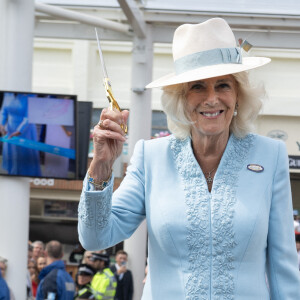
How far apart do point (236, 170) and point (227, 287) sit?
1.48ft

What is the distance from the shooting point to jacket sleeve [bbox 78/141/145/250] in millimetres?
2643

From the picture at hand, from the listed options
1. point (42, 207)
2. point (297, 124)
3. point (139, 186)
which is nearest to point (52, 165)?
point (139, 186)

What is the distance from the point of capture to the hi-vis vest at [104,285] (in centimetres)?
997

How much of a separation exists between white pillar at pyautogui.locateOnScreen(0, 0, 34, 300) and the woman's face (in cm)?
460

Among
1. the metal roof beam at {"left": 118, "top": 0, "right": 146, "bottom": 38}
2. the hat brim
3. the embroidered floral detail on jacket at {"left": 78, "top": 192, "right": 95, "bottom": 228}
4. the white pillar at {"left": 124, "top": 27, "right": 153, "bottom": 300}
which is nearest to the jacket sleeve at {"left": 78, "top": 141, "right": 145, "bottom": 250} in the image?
the embroidered floral detail on jacket at {"left": 78, "top": 192, "right": 95, "bottom": 228}

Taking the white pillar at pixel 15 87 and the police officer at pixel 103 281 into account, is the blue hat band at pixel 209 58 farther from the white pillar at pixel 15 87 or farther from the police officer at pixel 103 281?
the police officer at pixel 103 281

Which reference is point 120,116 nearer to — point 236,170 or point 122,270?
point 236,170

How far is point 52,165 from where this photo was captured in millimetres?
7754

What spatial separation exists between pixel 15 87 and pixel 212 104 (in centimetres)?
476

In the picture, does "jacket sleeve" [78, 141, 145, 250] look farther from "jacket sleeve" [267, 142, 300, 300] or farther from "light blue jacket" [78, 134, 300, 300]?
"jacket sleeve" [267, 142, 300, 300]

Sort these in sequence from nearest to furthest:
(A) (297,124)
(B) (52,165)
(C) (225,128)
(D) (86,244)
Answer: (D) (86,244) → (C) (225,128) → (B) (52,165) → (A) (297,124)

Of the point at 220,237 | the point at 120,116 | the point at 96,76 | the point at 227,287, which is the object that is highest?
the point at 96,76

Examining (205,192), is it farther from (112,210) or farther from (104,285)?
(104,285)

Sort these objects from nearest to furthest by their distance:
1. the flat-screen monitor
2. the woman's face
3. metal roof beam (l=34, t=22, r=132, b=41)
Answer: the woman's face, the flat-screen monitor, metal roof beam (l=34, t=22, r=132, b=41)
